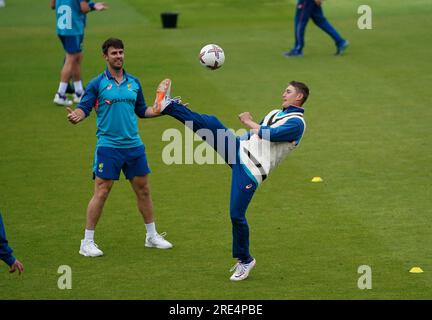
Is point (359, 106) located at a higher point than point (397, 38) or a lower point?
lower

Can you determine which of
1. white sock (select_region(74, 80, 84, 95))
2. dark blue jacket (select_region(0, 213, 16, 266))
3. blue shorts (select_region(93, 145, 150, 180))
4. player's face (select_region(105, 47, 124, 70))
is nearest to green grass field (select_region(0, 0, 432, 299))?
white sock (select_region(74, 80, 84, 95))

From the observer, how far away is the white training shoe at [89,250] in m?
11.6

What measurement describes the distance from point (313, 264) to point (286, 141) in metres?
1.49

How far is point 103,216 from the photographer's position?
520 inches

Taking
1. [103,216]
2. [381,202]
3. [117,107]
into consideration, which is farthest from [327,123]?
[117,107]

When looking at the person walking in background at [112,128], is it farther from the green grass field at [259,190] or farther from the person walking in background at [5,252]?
the person walking in background at [5,252]

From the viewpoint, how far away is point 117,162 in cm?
1142

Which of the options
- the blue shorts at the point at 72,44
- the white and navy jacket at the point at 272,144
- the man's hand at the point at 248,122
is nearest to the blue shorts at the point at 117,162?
the white and navy jacket at the point at 272,144

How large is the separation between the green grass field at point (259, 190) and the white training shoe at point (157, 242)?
0.18 m

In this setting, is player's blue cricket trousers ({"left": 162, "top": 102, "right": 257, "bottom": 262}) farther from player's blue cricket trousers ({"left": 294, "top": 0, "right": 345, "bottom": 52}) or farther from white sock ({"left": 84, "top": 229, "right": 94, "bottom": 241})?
player's blue cricket trousers ({"left": 294, "top": 0, "right": 345, "bottom": 52})

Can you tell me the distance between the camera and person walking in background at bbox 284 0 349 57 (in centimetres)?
2323

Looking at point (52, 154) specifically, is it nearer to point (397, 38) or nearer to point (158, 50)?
point (158, 50)

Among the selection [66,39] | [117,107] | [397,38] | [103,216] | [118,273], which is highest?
[397,38]

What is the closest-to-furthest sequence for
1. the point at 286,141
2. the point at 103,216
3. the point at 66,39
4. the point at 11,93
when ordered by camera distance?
the point at 286,141 < the point at 103,216 < the point at 66,39 < the point at 11,93
